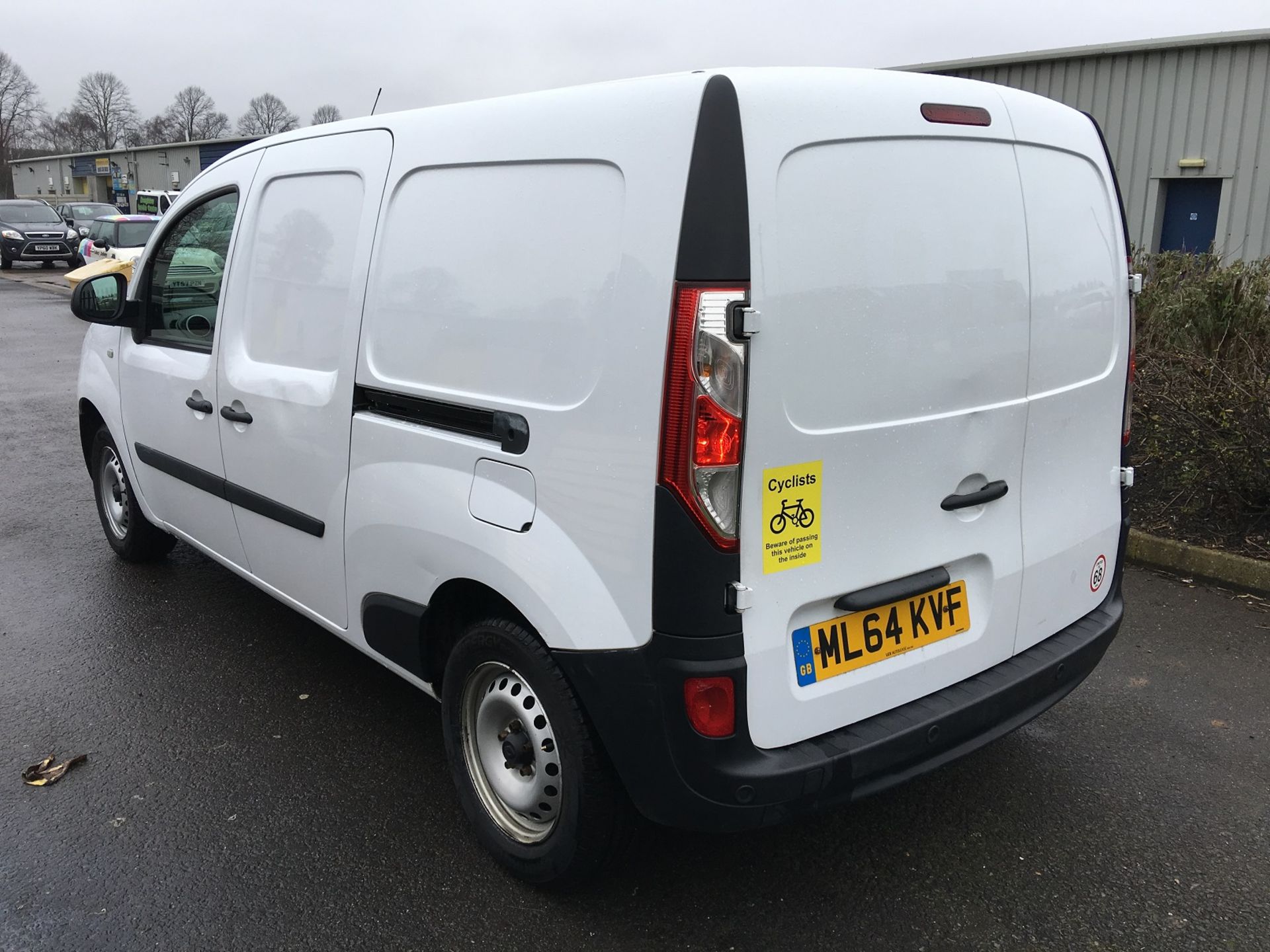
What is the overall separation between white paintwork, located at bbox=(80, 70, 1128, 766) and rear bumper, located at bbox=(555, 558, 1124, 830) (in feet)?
0.17

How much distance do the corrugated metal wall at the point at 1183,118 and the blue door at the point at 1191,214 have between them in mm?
139

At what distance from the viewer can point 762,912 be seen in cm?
261

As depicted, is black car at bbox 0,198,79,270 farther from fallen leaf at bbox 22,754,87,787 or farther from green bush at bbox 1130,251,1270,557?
green bush at bbox 1130,251,1270,557

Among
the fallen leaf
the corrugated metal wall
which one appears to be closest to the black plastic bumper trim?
the fallen leaf

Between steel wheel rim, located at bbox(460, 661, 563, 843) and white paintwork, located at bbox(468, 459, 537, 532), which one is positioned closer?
white paintwork, located at bbox(468, 459, 537, 532)

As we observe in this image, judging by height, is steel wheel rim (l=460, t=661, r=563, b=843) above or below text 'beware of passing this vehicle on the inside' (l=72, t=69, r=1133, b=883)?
below

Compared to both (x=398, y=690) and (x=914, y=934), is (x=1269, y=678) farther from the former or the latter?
(x=398, y=690)

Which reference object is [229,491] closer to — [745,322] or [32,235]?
[745,322]

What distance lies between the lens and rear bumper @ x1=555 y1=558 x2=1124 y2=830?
215 centimetres

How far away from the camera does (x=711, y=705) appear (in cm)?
216

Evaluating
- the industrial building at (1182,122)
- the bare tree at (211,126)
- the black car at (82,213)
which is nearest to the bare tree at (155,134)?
the bare tree at (211,126)

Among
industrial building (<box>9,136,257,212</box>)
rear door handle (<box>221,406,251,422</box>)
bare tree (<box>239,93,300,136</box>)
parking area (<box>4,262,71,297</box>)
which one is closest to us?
rear door handle (<box>221,406,251,422</box>)

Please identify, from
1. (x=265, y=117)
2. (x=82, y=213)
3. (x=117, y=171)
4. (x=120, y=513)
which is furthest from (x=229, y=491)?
(x=265, y=117)

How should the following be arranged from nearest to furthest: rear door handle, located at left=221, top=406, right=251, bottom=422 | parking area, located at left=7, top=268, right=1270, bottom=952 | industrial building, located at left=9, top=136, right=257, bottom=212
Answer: parking area, located at left=7, top=268, right=1270, bottom=952 < rear door handle, located at left=221, top=406, right=251, bottom=422 < industrial building, located at left=9, top=136, right=257, bottom=212
